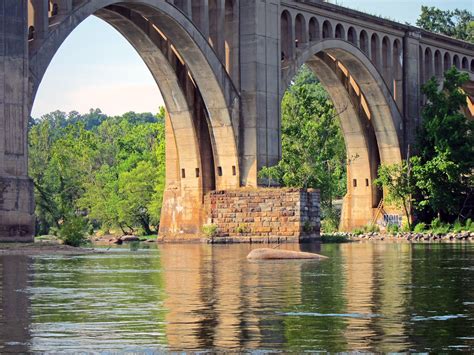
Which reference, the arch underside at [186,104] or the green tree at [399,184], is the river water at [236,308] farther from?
the green tree at [399,184]

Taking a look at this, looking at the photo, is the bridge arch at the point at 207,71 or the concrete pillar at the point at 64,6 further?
the bridge arch at the point at 207,71

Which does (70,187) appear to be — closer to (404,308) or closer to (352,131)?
(352,131)

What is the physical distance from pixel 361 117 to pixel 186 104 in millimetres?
20647

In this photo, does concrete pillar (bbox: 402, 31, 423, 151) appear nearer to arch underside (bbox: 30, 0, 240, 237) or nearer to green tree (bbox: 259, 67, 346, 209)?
green tree (bbox: 259, 67, 346, 209)

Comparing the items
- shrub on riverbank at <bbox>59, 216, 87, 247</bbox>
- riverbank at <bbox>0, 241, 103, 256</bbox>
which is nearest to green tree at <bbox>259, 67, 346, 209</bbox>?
shrub on riverbank at <bbox>59, 216, 87, 247</bbox>

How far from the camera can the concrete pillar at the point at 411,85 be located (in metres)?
86.8

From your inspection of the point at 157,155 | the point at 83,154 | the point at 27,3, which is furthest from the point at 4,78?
the point at 83,154

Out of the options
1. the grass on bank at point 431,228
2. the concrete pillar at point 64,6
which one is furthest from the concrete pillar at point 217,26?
the grass on bank at point 431,228

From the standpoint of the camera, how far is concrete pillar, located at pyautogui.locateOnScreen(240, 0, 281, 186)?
68.4 m

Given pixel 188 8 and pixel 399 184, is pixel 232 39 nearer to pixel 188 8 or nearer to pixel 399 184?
pixel 188 8

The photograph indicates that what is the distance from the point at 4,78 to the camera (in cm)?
4797

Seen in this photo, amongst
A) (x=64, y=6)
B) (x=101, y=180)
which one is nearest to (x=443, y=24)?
(x=101, y=180)

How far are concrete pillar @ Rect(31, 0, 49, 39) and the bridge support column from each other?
271cm

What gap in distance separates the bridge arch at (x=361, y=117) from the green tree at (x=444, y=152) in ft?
7.45
